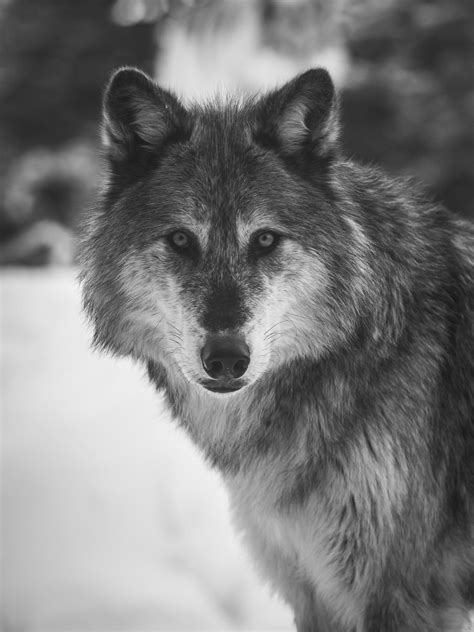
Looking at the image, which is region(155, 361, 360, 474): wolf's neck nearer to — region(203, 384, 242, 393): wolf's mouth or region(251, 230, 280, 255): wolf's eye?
region(203, 384, 242, 393): wolf's mouth

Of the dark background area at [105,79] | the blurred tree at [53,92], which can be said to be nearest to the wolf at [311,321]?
the dark background area at [105,79]

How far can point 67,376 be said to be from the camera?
655cm

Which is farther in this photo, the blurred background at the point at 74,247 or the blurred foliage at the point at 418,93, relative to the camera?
the blurred foliage at the point at 418,93

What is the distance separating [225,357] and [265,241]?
0.52 m

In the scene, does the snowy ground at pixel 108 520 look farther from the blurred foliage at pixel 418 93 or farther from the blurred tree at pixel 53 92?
the blurred foliage at pixel 418 93

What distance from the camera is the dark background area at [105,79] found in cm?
1428

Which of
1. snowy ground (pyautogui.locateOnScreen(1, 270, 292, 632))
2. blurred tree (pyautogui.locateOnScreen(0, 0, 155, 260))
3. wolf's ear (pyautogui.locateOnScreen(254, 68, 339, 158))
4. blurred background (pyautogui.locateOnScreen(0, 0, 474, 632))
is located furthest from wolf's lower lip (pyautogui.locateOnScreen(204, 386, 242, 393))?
blurred tree (pyautogui.locateOnScreen(0, 0, 155, 260))

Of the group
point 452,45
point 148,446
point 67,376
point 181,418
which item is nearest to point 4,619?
point 148,446

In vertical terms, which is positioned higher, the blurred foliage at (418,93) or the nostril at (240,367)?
the blurred foliage at (418,93)

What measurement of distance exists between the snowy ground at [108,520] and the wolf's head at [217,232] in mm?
1938

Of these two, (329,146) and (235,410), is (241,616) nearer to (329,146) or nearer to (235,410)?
(235,410)

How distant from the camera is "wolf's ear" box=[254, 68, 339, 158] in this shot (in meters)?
3.05

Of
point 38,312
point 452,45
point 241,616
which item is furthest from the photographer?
point 452,45

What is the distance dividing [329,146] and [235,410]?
1.05 m
